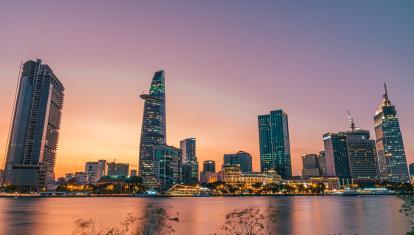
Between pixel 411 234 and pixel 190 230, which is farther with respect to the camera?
pixel 190 230

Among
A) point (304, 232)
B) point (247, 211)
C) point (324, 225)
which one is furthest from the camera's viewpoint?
point (324, 225)

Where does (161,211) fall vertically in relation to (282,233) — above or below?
above

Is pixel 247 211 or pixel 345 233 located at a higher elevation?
pixel 247 211

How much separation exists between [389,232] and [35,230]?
6788 cm

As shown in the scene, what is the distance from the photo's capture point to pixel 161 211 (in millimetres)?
27469

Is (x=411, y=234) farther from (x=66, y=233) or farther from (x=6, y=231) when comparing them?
(x=6, y=231)

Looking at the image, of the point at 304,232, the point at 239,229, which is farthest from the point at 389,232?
the point at 239,229

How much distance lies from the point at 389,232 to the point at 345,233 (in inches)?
367

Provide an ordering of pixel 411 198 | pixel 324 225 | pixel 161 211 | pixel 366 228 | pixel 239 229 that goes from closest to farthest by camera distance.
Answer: pixel 411 198, pixel 161 211, pixel 239 229, pixel 366 228, pixel 324 225

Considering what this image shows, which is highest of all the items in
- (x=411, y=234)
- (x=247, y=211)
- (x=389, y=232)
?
(x=247, y=211)

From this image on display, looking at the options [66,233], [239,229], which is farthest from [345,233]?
[66,233]

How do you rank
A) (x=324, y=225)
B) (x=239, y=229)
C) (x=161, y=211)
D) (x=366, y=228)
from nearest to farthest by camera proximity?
1. (x=161, y=211)
2. (x=239, y=229)
3. (x=366, y=228)
4. (x=324, y=225)

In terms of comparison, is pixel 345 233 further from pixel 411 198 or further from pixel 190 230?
pixel 411 198

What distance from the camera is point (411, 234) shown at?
2322 cm
